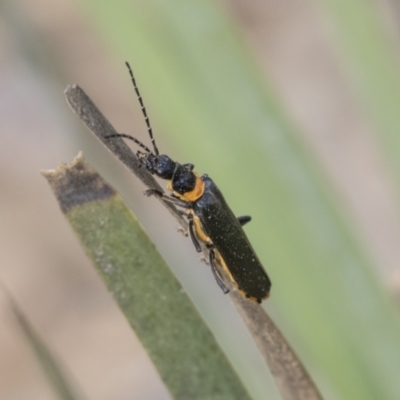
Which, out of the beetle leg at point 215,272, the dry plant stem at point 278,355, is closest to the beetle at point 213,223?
the beetle leg at point 215,272

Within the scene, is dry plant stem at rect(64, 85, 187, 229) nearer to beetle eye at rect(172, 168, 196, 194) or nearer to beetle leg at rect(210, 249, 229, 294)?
beetle leg at rect(210, 249, 229, 294)

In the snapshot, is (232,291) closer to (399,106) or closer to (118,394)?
(399,106)

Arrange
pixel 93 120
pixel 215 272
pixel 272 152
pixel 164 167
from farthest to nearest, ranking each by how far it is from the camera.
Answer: pixel 164 167 → pixel 215 272 → pixel 272 152 → pixel 93 120

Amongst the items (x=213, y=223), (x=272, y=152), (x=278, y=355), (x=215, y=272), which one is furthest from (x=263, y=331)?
(x=213, y=223)

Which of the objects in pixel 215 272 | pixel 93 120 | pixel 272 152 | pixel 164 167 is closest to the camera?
pixel 93 120

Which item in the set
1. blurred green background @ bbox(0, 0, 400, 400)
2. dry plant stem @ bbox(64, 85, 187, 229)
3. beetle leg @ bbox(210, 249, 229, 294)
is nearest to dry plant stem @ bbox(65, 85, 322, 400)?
dry plant stem @ bbox(64, 85, 187, 229)

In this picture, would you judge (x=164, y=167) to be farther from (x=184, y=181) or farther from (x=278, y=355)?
(x=278, y=355)

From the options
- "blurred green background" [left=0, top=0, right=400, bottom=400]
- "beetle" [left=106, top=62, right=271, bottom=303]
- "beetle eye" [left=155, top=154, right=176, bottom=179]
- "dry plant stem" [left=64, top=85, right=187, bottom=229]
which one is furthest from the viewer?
"beetle eye" [left=155, top=154, right=176, bottom=179]
